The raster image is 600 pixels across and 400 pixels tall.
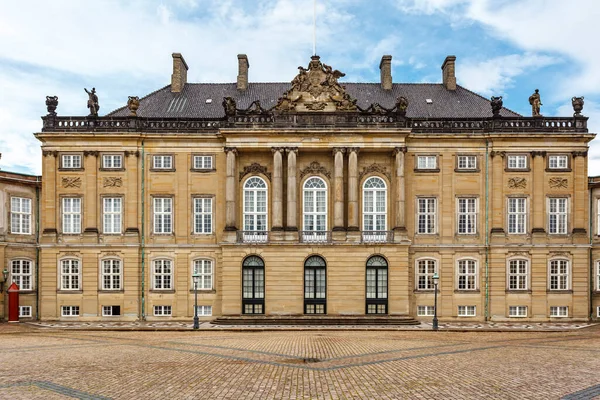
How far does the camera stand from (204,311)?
137 ft

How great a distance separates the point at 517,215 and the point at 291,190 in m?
16.5

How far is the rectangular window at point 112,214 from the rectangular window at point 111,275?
223cm

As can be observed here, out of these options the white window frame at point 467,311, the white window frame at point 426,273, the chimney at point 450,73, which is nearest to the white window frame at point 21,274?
the white window frame at point 426,273

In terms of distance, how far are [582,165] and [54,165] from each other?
37912 millimetres

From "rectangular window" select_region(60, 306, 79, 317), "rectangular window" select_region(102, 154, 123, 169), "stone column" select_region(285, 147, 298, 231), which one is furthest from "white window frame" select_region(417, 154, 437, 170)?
"rectangular window" select_region(60, 306, 79, 317)

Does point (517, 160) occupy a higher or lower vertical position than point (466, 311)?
higher

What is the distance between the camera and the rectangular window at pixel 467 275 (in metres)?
41.8

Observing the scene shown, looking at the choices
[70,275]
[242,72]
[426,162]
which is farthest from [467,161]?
[70,275]

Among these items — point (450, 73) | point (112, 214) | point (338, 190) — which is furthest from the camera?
point (450, 73)

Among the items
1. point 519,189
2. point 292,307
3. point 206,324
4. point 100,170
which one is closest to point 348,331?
point 292,307

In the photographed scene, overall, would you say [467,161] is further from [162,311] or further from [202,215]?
[162,311]

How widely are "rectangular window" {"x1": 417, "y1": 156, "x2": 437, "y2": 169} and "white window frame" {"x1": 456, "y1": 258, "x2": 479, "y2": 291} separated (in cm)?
711

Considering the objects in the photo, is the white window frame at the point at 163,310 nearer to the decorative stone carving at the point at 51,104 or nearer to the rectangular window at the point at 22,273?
the rectangular window at the point at 22,273

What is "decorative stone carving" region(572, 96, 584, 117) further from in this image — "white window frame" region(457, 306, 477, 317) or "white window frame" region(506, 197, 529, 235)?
"white window frame" region(457, 306, 477, 317)
